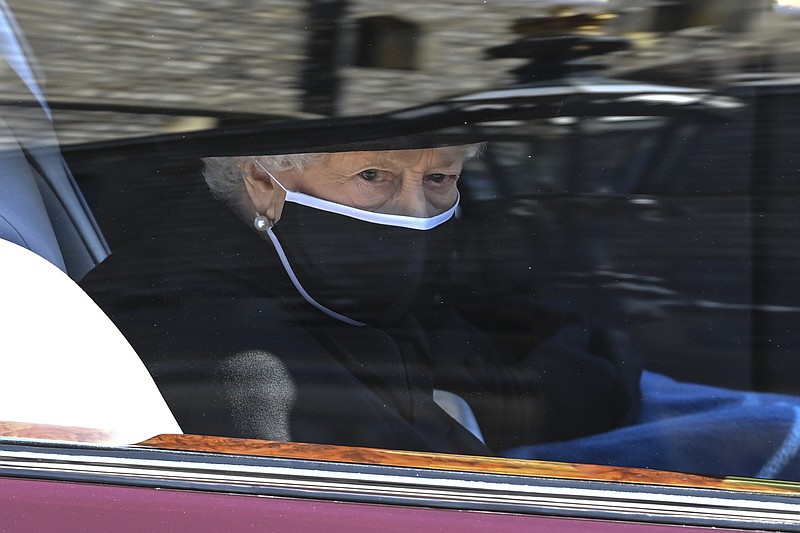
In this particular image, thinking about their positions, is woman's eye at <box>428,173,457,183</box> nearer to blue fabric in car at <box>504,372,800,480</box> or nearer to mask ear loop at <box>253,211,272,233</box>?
mask ear loop at <box>253,211,272,233</box>

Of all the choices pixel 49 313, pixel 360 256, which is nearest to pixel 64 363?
pixel 49 313

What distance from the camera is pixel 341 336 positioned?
144 cm

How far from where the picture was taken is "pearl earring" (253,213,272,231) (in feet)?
5.08

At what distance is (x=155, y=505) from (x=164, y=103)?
60 cm

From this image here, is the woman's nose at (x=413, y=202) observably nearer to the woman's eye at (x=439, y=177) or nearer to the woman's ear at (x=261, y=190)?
the woman's eye at (x=439, y=177)

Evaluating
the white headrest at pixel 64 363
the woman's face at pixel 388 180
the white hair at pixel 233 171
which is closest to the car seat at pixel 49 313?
the white headrest at pixel 64 363

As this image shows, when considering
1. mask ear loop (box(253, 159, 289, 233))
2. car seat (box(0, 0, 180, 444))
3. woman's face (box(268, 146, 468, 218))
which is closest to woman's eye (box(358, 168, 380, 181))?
woman's face (box(268, 146, 468, 218))

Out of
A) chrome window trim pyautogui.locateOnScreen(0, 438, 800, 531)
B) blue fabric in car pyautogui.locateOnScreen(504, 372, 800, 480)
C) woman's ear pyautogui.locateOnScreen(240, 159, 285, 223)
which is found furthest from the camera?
woman's ear pyautogui.locateOnScreen(240, 159, 285, 223)

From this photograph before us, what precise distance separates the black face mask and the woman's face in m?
0.02

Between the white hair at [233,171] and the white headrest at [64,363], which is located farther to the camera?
the white hair at [233,171]

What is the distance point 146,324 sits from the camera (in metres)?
1.46

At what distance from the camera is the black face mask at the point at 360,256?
146 centimetres

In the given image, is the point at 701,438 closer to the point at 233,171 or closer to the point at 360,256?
the point at 360,256

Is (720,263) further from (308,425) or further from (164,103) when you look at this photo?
(164,103)
